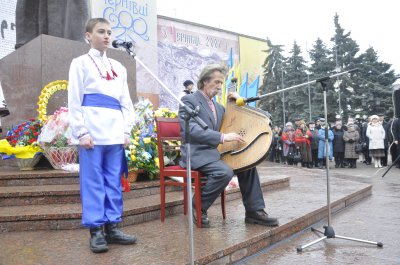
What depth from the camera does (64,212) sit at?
12.6ft

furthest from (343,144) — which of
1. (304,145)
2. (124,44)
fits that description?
(124,44)

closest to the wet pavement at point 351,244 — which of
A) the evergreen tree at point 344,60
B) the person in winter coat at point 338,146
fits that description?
the person in winter coat at point 338,146

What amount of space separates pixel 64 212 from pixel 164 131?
1257 millimetres

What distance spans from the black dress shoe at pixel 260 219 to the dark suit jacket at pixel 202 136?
0.65 metres

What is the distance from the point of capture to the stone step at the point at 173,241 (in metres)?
2.93

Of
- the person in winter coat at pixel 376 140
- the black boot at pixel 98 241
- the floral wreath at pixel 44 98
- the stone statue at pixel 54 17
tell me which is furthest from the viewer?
the person in winter coat at pixel 376 140

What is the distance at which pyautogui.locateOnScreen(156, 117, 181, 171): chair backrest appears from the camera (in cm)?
421

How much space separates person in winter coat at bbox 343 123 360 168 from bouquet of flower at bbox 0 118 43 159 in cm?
1098

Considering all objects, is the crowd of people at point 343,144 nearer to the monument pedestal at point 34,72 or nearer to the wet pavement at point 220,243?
the wet pavement at point 220,243

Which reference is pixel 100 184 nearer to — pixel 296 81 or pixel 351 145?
pixel 351 145

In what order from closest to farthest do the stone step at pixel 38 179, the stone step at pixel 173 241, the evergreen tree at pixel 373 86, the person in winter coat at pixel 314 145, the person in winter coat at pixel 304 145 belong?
the stone step at pixel 173 241 < the stone step at pixel 38 179 < the person in winter coat at pixel 304 145 < the person in winter coat at pixel 314 145 < the evergreen tree at pixel 373 86

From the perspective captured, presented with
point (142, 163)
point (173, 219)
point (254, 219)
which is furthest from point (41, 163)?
point (254, 219)

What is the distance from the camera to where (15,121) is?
228 inches

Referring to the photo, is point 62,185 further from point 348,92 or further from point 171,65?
point 348,92
